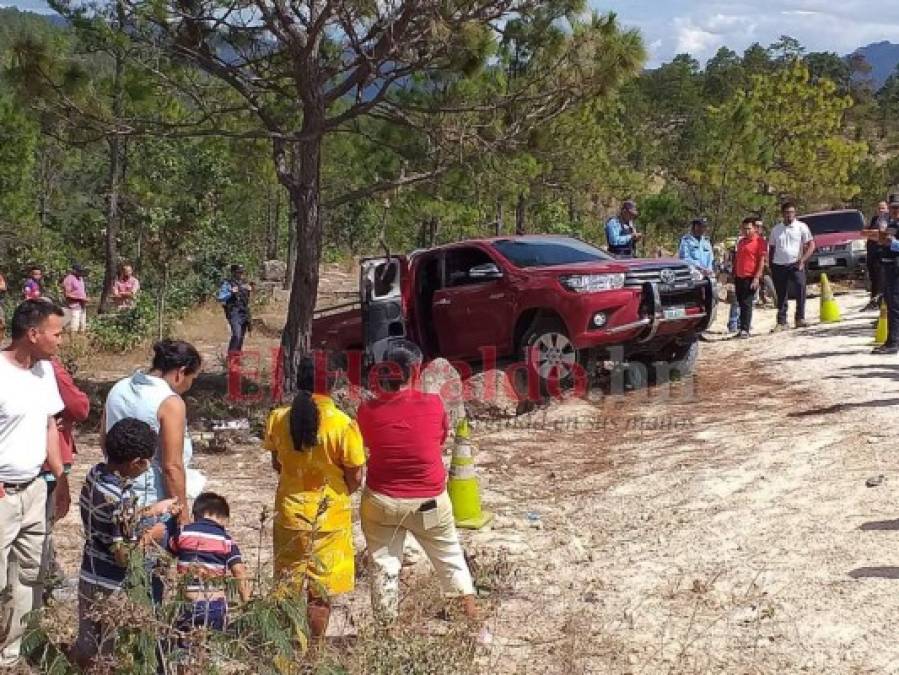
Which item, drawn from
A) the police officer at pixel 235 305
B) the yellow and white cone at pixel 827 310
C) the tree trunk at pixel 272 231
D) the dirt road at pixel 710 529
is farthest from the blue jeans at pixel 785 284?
the tree trunk at pixel 272 231

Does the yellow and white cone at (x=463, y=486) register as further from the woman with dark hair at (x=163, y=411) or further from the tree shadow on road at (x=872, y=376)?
the tree shadow on road at (x=872, y=376)

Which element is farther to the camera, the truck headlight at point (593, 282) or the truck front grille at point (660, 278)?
the truck front grille at point (660, 278)

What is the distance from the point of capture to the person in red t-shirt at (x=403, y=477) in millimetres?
4590

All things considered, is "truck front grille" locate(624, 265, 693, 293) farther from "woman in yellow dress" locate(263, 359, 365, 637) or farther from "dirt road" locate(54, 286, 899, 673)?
"woman in yellow dress" locate(263, 359, 365, 637)

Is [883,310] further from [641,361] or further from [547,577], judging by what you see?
[547,577]

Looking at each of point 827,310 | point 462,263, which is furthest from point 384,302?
point 827,310

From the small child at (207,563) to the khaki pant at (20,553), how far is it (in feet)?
2.69

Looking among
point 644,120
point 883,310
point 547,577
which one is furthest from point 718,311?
point 644,120

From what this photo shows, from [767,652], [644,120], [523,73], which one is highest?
[644,120]

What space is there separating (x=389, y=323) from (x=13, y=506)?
22.0 ft

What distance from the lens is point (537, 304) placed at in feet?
31.5

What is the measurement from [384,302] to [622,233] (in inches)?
139

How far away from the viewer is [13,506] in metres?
4.10

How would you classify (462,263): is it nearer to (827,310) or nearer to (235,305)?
(235,305)
